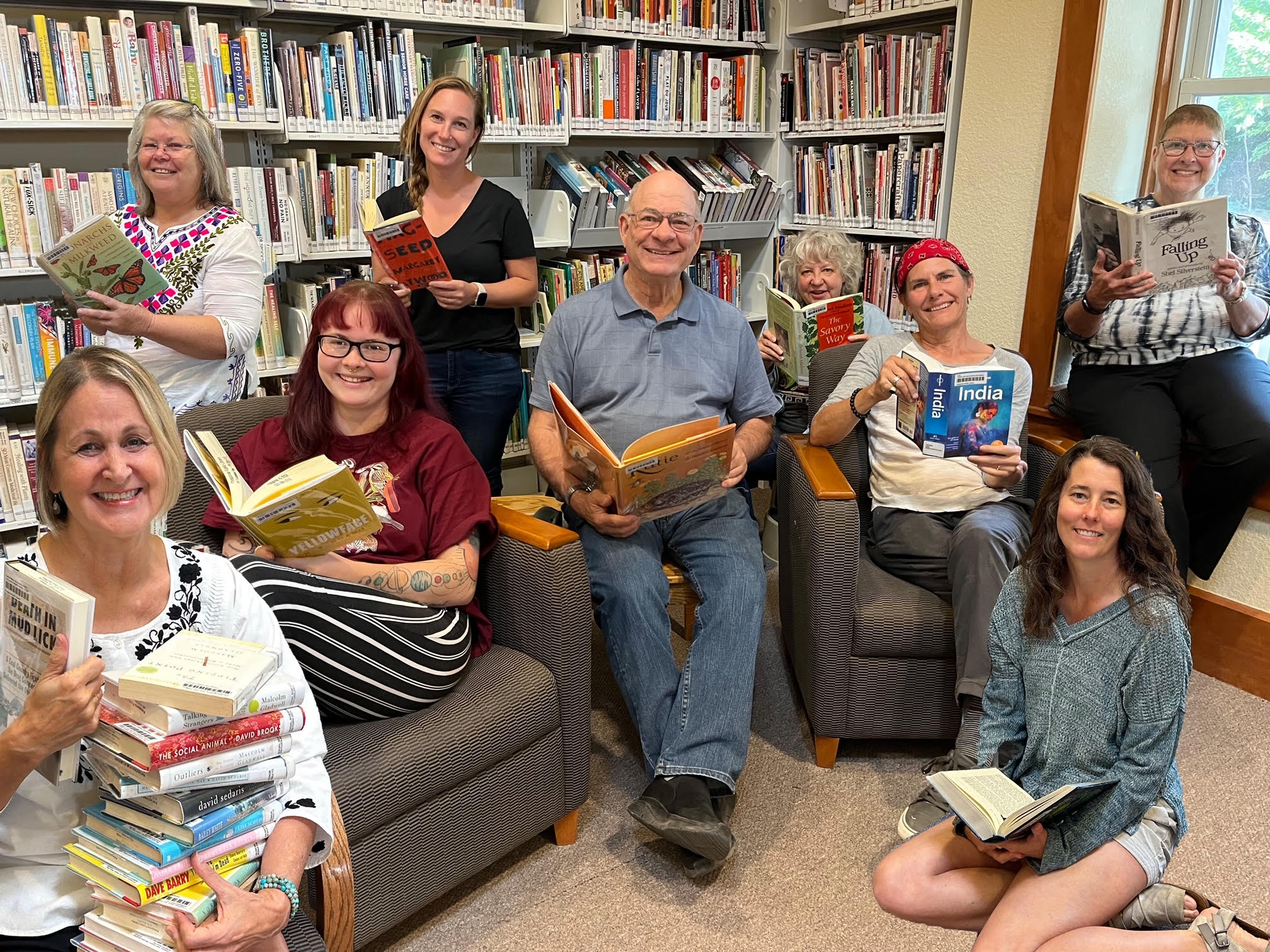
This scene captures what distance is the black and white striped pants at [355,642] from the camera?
173 centimetres

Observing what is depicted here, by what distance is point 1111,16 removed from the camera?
287 cm

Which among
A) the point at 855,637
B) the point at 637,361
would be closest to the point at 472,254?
the point at 637,361

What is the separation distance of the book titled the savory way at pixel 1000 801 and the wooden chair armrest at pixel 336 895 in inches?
32.7

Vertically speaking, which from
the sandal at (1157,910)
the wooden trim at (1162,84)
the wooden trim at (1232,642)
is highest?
the wooden trim at (1162,84)

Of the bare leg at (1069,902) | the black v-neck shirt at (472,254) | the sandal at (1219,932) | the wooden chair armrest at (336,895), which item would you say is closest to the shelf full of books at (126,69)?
the black v-neck shirt at (472,254)

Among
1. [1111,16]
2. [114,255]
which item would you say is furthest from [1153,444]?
[114,255]

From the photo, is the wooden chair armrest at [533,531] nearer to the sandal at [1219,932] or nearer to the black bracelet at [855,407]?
the black bracelet at [855,407]

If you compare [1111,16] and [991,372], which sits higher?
[1111,16]

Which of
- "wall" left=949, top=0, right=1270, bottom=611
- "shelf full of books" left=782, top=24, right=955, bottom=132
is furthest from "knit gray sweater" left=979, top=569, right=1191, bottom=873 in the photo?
"shelf full of books" left=782, top=24, right=955, bottom=132

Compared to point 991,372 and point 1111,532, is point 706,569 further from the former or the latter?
point 1111,532

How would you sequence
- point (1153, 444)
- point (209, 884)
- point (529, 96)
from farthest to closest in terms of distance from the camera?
point (529, 96) < point (1153, 444) < point (209, 884)

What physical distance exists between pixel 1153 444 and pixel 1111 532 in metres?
1.37

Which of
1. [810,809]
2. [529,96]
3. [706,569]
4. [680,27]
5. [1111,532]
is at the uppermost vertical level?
[680,27]

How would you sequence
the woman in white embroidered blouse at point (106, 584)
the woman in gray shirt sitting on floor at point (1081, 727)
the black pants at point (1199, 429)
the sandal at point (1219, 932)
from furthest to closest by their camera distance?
1. the black pants at point (1199, 429)
2. the woman in gray shirt sitting on floor at point (1081, 727)
3. the sandal at point (1219, 932)
4. the woman in white embroidered blouse at point (106, 584)
